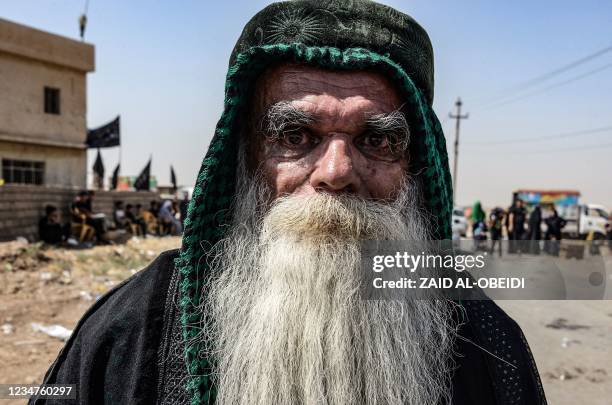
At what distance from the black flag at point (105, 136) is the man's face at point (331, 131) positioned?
20.8 meters

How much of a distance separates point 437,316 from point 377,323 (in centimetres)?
24

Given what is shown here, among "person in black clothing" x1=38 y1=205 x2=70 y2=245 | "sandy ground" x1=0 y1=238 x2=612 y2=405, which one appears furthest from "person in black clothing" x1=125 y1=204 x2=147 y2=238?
"sandy ground" x1=0 y1=238 x2=612 y2=405

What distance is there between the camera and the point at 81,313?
22.2ft

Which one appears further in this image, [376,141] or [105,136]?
[105,136]

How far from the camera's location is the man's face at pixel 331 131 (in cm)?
161

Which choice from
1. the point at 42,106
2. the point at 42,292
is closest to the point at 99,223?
the point at 42,292

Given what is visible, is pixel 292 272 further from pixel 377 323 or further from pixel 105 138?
pixel 105 138

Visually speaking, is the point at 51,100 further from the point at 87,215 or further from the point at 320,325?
the point at 320,325

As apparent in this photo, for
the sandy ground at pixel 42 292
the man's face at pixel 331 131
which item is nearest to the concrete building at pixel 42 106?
the sandy ground at pixel 42 292

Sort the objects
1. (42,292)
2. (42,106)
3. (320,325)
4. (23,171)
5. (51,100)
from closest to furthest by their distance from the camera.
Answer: (320,325), (42,292), (23,171), (42,106), (51,100)

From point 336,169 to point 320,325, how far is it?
0.48 meters

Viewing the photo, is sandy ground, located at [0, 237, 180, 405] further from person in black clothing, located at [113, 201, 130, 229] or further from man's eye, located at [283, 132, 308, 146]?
person in black clothing, located at [113, 201, 130, 229]

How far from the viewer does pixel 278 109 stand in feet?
5.42

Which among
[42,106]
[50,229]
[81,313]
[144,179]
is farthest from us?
[144,179]
